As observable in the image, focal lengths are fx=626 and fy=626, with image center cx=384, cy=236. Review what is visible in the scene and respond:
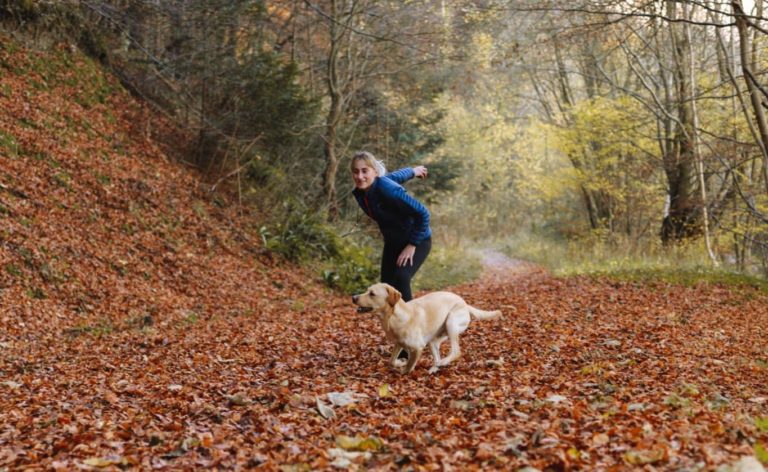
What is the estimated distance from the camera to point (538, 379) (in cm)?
555

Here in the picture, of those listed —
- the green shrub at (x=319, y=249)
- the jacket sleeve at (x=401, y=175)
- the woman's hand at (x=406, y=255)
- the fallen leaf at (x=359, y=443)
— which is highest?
the jacket sleeve at (x=401, y=175)

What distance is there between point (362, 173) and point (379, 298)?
128cm

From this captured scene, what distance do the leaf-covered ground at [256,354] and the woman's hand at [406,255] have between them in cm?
113

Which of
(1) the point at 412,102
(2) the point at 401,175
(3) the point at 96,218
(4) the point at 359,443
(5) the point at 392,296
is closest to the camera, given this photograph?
(4) the point at 359,443

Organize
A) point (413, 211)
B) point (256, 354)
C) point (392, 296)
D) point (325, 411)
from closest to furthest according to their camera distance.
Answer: point (325, 411)
point (392, 296)
point (413, 211)
point (256, 354)

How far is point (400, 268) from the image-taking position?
Answer: 649 cm

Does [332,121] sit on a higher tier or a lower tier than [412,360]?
higher

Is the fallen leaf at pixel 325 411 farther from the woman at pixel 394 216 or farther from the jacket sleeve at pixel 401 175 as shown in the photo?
the jacket sleeve at pixel 401 175

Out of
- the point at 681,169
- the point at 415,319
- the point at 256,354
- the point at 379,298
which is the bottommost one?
the point at 256,354

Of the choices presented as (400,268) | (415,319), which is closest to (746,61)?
(400,268)

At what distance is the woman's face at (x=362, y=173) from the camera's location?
20.1ft

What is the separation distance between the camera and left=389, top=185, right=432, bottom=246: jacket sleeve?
20.3ft

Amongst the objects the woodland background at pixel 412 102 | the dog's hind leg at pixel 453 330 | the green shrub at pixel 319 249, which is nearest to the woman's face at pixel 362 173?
the dog's hind leg at pixel 453 330

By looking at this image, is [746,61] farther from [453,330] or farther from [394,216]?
[453,330]
